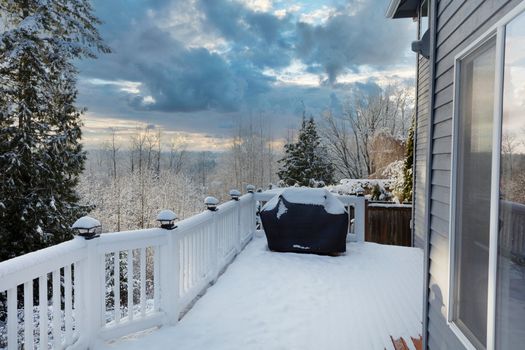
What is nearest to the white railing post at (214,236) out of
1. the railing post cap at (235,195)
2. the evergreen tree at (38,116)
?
the railing post cap at (235,195)

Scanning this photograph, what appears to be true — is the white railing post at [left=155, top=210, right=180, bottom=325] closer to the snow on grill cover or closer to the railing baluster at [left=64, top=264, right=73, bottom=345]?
the railing baluster at [left=64, top=264, right=73, bottom=345]

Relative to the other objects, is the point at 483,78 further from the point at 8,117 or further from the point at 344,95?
the point at 344,95

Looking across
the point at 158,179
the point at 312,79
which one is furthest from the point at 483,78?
the point at 158,179

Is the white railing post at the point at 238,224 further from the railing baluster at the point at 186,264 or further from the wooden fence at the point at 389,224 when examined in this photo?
the wooden fence at the point at 389,224

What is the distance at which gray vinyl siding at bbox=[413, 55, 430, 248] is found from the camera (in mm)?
6781

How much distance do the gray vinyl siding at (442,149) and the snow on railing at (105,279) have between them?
85.0 inches

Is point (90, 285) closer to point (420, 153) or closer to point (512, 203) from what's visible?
point (512, 203)

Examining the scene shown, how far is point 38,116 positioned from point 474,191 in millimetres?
10663

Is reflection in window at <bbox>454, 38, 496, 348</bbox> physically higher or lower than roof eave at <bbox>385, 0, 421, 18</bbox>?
lower

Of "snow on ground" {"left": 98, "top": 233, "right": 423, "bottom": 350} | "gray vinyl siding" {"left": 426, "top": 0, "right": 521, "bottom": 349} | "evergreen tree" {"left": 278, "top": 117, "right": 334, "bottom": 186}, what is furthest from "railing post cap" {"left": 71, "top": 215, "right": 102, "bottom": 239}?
"evergreen tree" {"left": 278, "top": 117, "right": 334, "bottom": 186}

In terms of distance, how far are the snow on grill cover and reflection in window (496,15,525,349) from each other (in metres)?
3.97

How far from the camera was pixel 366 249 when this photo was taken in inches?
240

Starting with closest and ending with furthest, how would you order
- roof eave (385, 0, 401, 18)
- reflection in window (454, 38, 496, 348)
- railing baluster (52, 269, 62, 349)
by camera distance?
reflection in window (454, 38, 496, 348), railing baluster (52, 269, 62, 349), roof eave (385, 0, 401, 18)

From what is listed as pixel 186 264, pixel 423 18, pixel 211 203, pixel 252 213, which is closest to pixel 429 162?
pixel 186 264
